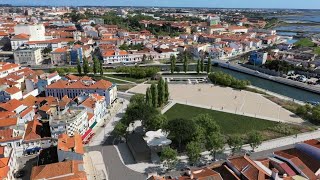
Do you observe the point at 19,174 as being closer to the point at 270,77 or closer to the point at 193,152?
the point at 193,152

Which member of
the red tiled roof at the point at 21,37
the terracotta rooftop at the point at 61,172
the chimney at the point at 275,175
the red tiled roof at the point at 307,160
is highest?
the red tiled roof at the point at 21,37

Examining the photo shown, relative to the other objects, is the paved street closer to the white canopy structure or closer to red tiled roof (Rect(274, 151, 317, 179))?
the white canopy structure

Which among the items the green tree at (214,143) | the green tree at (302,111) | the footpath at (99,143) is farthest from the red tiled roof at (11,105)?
the green tree at (302,111)

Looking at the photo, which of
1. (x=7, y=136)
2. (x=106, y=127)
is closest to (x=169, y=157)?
(x=106, y=127)

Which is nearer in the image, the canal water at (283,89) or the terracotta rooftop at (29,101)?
the terracotta rooftop at (29,101)

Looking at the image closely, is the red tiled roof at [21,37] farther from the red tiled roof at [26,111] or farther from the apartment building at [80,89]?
the red tiled roof at [26,111]

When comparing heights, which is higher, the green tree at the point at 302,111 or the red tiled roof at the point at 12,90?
the red tiled roof at the point at 12,90

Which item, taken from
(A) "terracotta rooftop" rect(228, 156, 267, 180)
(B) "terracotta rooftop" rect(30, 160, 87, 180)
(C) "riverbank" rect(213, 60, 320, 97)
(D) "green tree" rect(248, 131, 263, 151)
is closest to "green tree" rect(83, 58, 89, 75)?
(C) "riverbank" rect(213, 60, 320, 97)

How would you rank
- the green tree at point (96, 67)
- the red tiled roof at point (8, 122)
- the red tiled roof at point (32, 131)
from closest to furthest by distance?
1. the red tiled roof at point (32, 131)
2. the red tiled roof at point (8, 122)
3. the green tree at point (96, 67)
